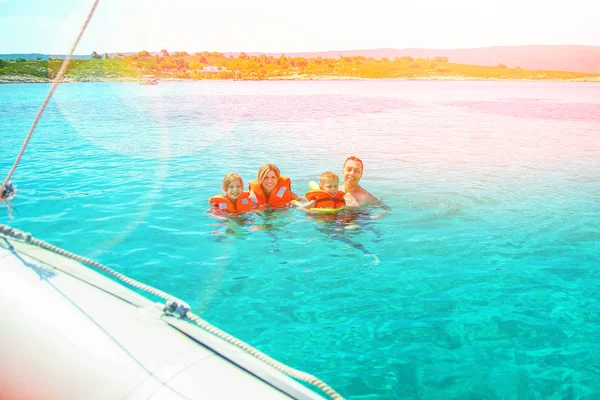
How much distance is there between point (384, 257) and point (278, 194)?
84.5 inches

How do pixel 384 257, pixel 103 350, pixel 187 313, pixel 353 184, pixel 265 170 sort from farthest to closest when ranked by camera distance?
1. pixel 353 184
2. pixel 265 170
3. pixel 384 257
4. pixel 187 313
5. pixel 103 350

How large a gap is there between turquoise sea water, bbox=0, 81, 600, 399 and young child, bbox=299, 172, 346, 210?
1.00 ft

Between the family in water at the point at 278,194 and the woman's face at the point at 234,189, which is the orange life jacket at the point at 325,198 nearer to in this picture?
the family in water at the point at 278,194

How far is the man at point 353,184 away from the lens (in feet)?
23.0

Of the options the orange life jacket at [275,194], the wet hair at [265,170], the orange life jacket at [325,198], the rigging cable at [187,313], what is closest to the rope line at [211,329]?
the rigging cable at [187,313]

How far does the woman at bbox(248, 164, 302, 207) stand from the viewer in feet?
22.8

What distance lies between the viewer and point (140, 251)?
5613mm

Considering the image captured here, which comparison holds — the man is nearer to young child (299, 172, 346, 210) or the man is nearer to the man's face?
the man's face

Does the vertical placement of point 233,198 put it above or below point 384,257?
above

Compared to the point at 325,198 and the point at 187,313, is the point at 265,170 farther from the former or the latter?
the point at 187,313

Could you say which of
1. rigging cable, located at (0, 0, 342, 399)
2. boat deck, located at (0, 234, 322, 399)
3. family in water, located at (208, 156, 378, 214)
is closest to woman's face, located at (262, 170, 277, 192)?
family in water, located at (208, 156, 378, 214)

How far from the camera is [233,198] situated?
6.70m

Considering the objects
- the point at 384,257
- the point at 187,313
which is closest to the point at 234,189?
the point at 384,257

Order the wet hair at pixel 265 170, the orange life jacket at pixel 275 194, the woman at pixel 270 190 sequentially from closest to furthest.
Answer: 1. the wet hair at pixel 265 170
2. the woman at pixel 270 190
3. the orange life jacket at pixel 275 194
